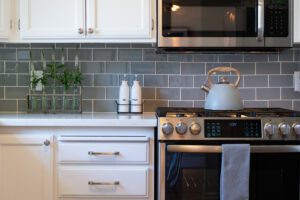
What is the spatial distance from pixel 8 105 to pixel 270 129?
1.70 meters

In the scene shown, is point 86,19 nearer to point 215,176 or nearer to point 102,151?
point 102,151

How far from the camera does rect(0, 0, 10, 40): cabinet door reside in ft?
6.63

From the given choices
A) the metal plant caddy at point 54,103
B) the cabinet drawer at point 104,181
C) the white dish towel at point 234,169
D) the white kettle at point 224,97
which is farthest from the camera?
the metal plant caddy at point 54,103

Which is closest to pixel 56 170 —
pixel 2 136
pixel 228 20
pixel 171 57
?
pixel 2 136

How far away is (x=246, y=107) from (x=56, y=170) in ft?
4.32

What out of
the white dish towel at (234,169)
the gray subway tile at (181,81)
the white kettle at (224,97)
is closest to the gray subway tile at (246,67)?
the gray subway tile at (181,81)

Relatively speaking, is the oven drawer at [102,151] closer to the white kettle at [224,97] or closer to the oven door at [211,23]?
the white kettle at [224,97]

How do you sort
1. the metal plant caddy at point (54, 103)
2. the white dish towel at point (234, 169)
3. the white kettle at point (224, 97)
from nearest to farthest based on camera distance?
the white dish towel at point (234, 169) < the white kettle at point (224, 97) < the metal plant caddy at point (54, 103)

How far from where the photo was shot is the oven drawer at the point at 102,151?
1.81 m

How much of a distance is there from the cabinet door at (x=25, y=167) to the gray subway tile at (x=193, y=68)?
3.39 ft

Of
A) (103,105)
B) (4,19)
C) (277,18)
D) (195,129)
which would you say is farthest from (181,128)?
(4,19)

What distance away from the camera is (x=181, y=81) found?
7.72 ft

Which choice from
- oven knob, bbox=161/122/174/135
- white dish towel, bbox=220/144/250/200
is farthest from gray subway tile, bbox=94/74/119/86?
white dish towel, bbox=220/144/250/200

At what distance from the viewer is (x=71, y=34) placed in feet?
6.66
